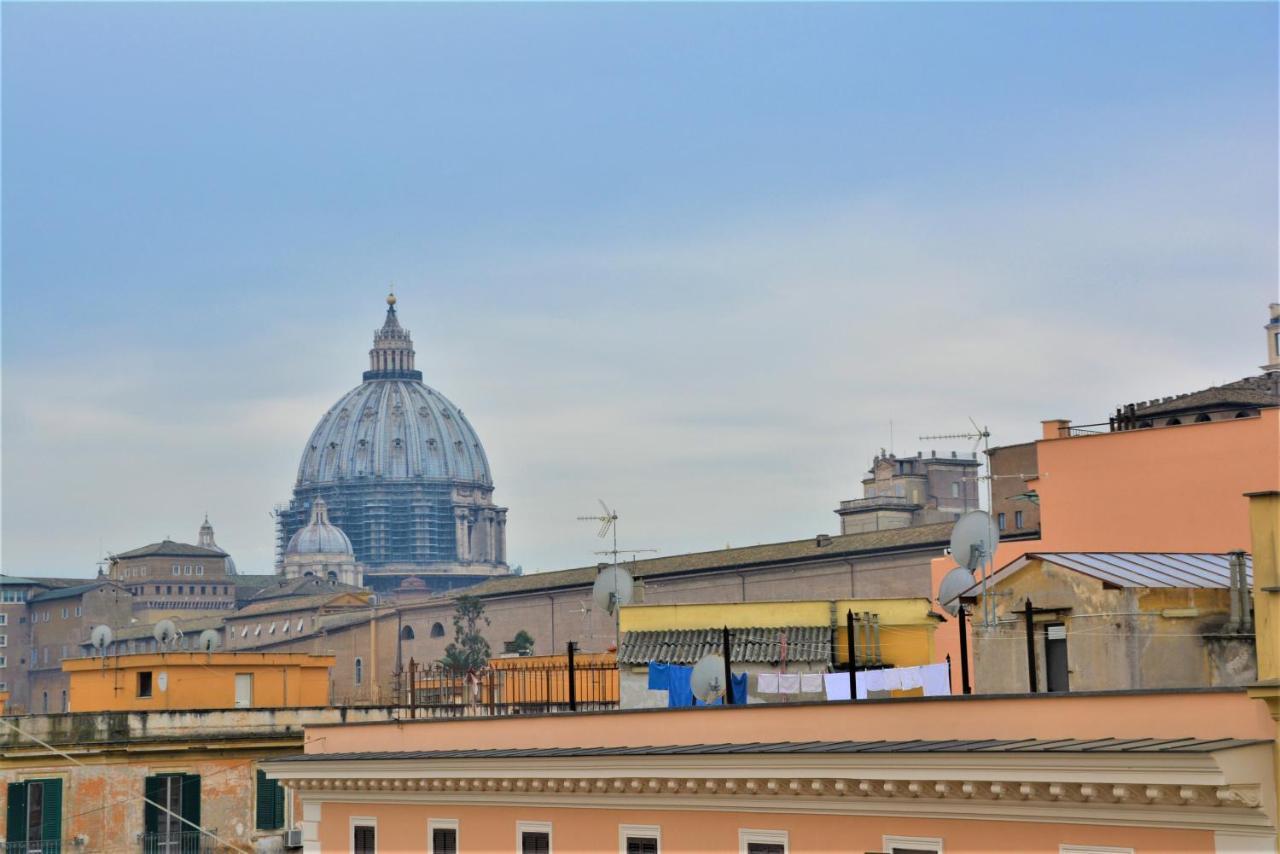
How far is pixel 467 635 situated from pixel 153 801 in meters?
83.6

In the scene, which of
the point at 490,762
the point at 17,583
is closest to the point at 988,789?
the point at 490,762

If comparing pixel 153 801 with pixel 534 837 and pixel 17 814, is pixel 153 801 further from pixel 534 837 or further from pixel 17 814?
pixel 534 837

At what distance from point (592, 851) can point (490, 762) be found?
134 cm

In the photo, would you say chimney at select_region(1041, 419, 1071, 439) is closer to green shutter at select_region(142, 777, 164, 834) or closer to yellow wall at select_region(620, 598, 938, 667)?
yellow wall at select_region(620, 598, 938, 667)

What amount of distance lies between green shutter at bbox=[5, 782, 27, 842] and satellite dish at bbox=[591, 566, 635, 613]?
31.5 ft

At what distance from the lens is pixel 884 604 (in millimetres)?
24984

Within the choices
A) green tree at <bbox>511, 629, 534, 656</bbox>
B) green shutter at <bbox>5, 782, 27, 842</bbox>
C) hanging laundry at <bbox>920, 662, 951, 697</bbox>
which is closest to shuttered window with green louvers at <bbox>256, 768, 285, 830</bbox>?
green shutter at <bbox>5, 782, 27, 842</bbox>

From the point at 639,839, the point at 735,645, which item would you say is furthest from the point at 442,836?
the point at 735,645

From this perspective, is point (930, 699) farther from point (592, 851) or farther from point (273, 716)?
point (273, 716)

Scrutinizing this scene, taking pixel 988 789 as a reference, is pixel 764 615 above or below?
above

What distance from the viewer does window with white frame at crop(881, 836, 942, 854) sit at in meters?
12.9

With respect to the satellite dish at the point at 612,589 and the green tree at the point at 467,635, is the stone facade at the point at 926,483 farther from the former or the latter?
the satellite dish at the point at 612,589

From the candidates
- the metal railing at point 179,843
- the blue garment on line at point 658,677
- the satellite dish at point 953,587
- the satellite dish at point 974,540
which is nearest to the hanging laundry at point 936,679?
the satellite dish at point 953,587

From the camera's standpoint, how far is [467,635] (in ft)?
365
